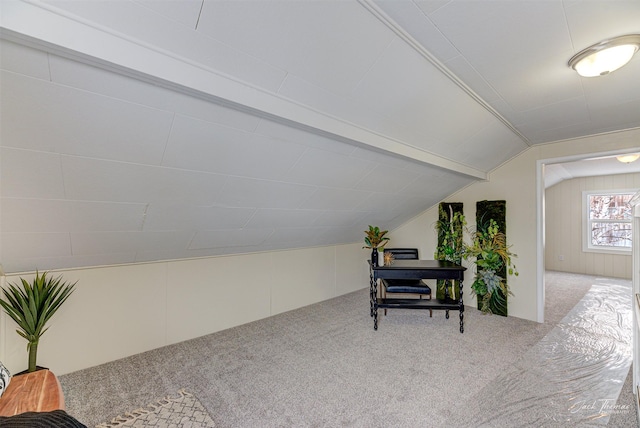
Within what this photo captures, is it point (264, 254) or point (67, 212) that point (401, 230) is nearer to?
point (264, 254)

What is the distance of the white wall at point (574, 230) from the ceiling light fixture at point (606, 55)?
6298 mm

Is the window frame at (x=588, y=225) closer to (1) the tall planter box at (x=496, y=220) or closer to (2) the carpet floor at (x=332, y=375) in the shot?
(2) the carpet floor at (x=332, y=375)

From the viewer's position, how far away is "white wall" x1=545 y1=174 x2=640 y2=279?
6.00 m

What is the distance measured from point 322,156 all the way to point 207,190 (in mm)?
950

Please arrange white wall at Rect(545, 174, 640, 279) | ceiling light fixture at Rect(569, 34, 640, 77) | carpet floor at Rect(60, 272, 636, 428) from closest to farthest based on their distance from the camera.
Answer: ceiling light fixture at Rect(569, 34, 640, 77)
carpet floor at Rect(60, 272, 636, 428)
white wall at Rect(545, 174, 640, 279)

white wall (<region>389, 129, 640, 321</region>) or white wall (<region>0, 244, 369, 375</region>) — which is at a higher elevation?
white wall (<region>389, 129, 640, 321</region>)

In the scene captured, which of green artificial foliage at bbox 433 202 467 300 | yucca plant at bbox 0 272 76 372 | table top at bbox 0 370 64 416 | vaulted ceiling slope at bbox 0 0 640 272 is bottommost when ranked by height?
table top at bbox 0 370 64 416

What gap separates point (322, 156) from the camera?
229cm

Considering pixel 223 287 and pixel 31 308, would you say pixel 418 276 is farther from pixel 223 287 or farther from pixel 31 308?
pixel 31 308

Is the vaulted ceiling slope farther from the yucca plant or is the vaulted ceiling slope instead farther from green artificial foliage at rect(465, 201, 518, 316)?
green artificial foliage at rect(465, 201, 518, 316)

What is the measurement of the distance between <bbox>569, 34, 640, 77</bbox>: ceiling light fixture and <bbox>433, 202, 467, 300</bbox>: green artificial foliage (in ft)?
8.47

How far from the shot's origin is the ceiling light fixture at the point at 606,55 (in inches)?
61.6

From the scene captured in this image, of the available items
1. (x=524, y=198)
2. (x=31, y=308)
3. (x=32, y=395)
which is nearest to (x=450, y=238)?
(x=524, y=198)

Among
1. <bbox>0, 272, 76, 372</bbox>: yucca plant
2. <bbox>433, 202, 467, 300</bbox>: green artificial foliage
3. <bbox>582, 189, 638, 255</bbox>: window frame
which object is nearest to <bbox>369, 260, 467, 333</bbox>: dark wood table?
<bbox>433, 202, 467, 300</bbox>: green artificial foliage
